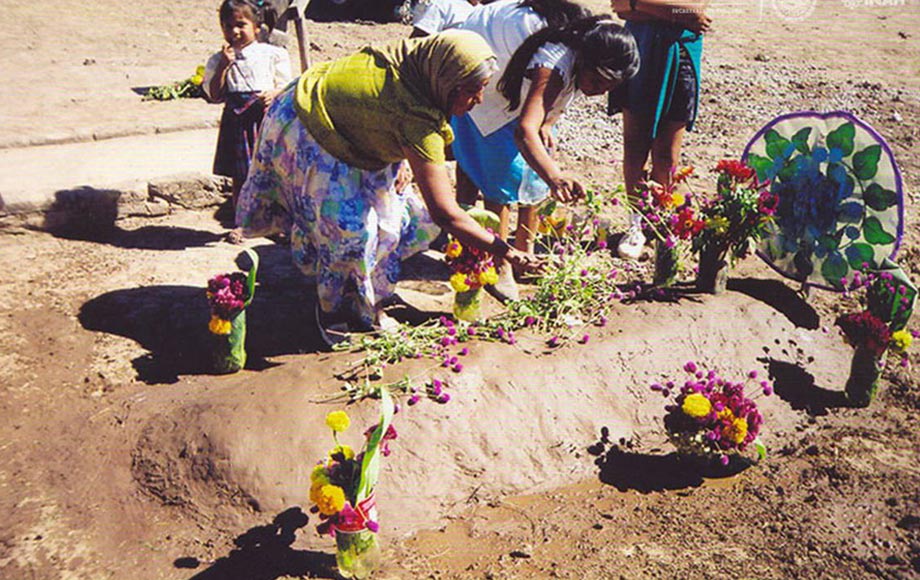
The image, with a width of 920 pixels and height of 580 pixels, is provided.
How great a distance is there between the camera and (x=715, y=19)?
11.3 meters

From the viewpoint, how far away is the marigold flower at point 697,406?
303 cm

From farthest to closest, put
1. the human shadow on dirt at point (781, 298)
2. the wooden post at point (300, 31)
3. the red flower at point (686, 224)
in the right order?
the wooden post at point (300, 31)
the human shadow on dirt at point (781, 298)
the red flower at point (686, 224)

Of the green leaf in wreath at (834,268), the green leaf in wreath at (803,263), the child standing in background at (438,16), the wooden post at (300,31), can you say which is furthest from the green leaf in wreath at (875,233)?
the wooden post at (300,31)

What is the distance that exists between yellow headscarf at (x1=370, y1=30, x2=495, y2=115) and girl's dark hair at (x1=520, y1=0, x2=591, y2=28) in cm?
78

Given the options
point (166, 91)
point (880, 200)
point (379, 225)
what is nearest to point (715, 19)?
point (166, 91)

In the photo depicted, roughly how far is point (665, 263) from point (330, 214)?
1.67 meters

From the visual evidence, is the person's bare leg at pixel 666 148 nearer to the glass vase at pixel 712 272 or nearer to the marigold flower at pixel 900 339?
the glass vase at pixel 712 272

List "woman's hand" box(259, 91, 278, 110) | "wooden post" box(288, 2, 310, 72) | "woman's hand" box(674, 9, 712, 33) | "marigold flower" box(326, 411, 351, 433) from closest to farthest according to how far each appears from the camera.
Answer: "marigold flower" box(326, 411, 351, 433) < "woman's hand" box(674, 9, 712, 33) < "woman's hand" box(259, 91, 278, 110) < "wooden post" box(288, 2, 310, 72)

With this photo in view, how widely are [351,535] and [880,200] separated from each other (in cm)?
275

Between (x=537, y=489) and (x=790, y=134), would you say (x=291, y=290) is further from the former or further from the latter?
(x=790, y=134)

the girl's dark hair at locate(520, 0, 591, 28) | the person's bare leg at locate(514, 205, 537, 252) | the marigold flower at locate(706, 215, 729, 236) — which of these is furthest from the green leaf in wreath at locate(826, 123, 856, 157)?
the person's bare leg at locate(514, 205, 537, 252)

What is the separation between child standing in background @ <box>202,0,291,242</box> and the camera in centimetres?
420

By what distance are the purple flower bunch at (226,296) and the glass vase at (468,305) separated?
3.05 feet

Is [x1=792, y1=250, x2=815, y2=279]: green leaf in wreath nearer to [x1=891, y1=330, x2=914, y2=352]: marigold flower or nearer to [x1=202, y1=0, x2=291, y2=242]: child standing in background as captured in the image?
[x1=891, y1=330, x2=914, y2=352]: marigold flower
